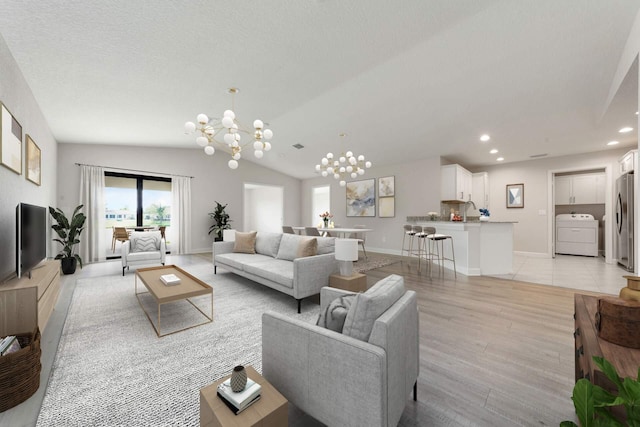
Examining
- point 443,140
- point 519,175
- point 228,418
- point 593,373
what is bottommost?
point 228,418

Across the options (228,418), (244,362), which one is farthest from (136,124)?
(228,418)

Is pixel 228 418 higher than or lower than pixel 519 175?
lower

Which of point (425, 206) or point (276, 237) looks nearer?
point (276, 237)

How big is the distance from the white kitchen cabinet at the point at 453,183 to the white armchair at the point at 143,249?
21.5 ft

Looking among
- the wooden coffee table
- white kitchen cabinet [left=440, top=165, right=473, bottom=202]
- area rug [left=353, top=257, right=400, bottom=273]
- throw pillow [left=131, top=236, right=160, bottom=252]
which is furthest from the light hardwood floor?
white kitchen cabinet [left=440, top=165, right=473, bottom=202]

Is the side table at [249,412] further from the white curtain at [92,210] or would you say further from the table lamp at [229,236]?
the white curtain at [92,210]

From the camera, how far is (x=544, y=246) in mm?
6762

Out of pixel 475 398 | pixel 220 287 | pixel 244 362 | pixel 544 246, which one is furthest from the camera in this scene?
pixel 544 246

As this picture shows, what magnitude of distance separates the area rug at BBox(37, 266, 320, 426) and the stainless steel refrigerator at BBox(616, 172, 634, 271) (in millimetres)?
6192

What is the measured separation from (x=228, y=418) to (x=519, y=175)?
8.66 metres

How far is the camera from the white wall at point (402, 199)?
6.87 m

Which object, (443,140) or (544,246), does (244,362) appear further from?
(544,246)

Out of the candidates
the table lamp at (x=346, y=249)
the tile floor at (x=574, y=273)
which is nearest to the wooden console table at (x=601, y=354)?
the table lamp at (x=346, y=249)

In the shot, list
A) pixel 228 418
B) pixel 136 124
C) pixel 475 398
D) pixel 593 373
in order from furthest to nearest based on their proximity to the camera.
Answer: pixel 136 124, pixel 475 398, pixel 228 418, pixel 593 373
